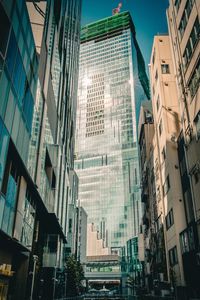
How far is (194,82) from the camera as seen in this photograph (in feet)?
90.3

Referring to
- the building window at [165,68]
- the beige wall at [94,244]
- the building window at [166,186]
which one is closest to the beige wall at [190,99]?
the building window at [166,186]

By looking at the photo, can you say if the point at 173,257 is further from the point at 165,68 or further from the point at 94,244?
the point at 94,244

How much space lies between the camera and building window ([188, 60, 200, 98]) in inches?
1037

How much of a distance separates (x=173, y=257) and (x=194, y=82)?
66.9 feet

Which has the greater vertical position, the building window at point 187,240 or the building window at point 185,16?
the building window at point 185,16

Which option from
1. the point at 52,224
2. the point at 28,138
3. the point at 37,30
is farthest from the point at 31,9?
the point at 52,224

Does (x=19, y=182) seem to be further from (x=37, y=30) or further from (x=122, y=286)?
(x=122, y=286)

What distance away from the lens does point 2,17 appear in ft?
61.0

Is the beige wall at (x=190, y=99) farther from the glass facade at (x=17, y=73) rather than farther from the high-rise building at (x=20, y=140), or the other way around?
the glass facade at (x=17, y=73)

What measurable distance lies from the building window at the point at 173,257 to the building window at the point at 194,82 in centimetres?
1779

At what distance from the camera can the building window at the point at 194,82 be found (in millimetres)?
26350

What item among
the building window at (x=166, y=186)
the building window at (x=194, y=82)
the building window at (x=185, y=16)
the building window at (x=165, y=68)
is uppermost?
the building window at (x=165, y=68)

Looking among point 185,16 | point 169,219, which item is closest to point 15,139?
point 185,16

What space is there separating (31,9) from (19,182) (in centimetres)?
1763
